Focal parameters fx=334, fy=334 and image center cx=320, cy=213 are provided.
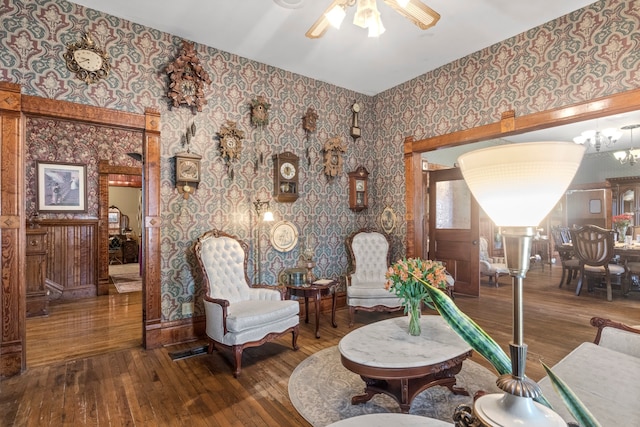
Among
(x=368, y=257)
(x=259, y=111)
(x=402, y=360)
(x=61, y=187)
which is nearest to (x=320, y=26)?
(x=259, y=111)

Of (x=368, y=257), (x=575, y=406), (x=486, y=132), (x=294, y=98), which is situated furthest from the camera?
(x=368, y=257)

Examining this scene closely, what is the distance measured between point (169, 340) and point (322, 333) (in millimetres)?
1639

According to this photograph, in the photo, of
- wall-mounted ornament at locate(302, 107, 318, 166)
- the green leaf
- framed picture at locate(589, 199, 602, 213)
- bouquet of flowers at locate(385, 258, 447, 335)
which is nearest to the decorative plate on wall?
wall-mounted ornament at locate(302, 107, 318, 166)

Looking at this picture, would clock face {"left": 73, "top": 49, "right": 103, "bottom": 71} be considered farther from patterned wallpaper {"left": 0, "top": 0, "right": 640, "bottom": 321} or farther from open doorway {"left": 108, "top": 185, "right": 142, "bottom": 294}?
open doorway {"left": 108, "top": 185, "right": 142, "bottom": 294}

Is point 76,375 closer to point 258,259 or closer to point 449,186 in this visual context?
point 258,259

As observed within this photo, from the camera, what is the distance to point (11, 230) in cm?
282

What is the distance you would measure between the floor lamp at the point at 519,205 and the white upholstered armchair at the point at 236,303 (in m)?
2.46

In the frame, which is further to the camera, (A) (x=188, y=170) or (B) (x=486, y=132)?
(B) (x=486, y=132)

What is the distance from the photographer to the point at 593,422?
0.64 m

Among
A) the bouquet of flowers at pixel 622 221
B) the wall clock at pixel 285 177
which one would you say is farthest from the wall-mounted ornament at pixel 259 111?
the bouquet of flowers at pixel 622 221

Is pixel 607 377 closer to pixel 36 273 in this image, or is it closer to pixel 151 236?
pixel 151 236

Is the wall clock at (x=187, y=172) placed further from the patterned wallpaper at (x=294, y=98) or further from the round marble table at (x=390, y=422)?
the round marble table at (x=390, y=422)

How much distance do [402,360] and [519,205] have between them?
1.64 metres

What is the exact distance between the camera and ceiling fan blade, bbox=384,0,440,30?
2.27 meters
